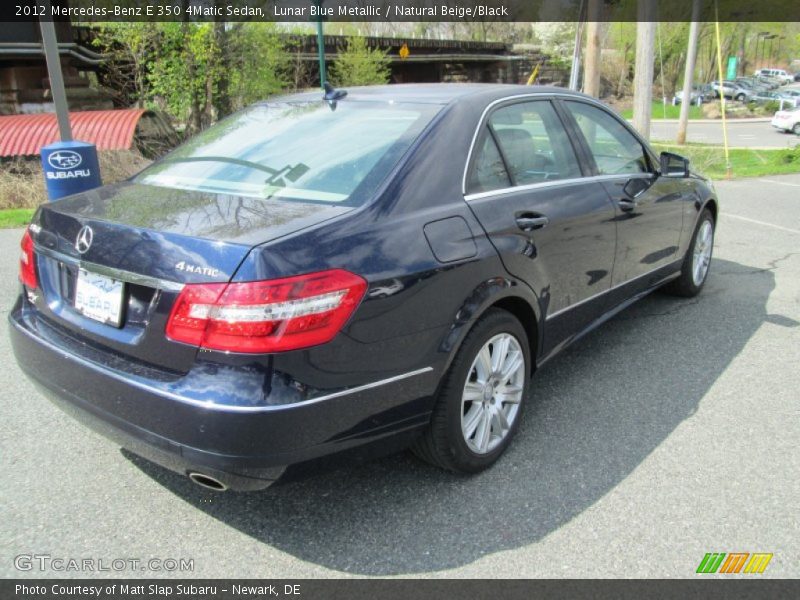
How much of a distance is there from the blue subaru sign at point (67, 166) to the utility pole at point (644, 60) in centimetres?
1128

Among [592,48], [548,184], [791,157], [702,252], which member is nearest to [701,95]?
[791,157]

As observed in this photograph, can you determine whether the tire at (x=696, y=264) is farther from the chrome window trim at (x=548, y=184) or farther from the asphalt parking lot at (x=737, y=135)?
the asphalt parking lot at (x=737, y=135)

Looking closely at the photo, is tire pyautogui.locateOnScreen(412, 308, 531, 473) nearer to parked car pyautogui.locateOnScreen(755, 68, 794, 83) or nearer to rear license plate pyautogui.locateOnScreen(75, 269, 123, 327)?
rear license plate pyautogui.locateOnScreen(75, 269, 123, 327)

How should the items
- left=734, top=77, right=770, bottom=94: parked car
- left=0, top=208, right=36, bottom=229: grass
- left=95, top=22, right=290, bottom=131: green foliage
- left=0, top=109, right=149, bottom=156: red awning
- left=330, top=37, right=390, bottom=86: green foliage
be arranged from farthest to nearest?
left=734, top=77, right=770, bottom=94: parked car, left=330, top=37, right=390, bottom=86: green foliage, left=95, top=22, right=290, bottom=131: green foliage, left=0, top=109, right=149, bottom=156: red awning, left=0, top=208, right=36, bottom=229: grass

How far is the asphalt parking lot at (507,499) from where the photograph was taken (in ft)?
8.26

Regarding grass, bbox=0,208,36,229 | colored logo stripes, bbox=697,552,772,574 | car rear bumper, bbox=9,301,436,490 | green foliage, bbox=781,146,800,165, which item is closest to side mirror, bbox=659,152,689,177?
colored logo stripes, bbox=697,552,772,574

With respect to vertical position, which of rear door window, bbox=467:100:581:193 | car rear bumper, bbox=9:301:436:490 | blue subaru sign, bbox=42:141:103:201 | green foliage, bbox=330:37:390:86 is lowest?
car rear bumper, bbox=9:301:436:490

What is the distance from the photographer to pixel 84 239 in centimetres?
255

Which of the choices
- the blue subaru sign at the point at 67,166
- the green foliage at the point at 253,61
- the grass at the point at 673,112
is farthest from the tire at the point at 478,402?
the grass at the point at 673,112

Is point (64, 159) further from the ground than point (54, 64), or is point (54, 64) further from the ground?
point (54, 64)

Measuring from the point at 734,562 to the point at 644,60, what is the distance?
14.7 m

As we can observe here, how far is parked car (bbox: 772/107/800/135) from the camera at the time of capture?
116ft

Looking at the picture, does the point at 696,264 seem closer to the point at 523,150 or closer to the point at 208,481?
the point at 523,150

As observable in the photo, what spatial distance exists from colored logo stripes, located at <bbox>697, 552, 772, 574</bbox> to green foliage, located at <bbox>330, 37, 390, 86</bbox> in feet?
106
